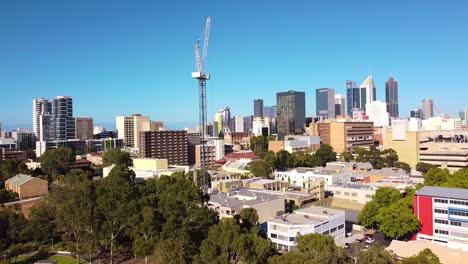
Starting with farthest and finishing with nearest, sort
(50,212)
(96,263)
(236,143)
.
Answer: (236,143), (50,212), (96,263)

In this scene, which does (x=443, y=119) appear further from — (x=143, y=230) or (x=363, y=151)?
(x=143, y=230)

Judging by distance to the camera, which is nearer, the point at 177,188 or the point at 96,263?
the point at 96,263

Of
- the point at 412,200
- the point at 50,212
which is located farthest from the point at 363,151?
the point at 50,212

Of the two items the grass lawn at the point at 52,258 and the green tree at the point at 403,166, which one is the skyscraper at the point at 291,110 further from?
the grass lawn at the point at 52,258

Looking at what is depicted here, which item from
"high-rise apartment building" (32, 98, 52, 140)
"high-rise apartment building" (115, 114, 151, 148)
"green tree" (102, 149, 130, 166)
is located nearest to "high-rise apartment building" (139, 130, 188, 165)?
"green tree" (102, 149, 130, 166)

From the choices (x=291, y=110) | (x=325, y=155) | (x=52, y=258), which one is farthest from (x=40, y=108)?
(x=52, y=258)

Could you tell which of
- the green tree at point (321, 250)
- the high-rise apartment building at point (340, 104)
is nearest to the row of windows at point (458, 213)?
the green tree at point (321, 250)

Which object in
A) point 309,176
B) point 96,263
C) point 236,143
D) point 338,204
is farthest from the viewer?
point 236,143
